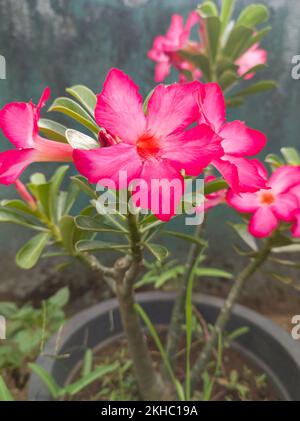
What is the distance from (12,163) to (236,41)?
587 millimetres

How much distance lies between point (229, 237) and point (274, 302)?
0.89 ft

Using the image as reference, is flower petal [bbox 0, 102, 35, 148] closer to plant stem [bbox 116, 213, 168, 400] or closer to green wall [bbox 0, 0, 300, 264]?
plant stem [bbox 116, 213, 168, 400]

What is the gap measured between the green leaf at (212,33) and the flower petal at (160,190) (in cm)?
52

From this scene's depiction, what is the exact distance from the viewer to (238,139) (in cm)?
44

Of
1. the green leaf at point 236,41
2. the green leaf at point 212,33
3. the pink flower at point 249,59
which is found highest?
the pink flower at point 249,59

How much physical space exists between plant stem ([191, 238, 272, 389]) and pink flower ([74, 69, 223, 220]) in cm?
40

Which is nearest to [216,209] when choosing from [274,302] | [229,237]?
[229,237]

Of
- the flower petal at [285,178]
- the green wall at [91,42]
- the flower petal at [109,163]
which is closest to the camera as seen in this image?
the flower petal at [109,163]

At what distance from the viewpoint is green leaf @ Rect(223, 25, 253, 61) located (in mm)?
766

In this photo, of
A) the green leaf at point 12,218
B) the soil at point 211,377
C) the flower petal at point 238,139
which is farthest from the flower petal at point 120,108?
the soil at point 211,377

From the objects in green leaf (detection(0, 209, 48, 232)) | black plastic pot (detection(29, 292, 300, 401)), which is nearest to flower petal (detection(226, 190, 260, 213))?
green leaf (detection(0, 209, 48, 232))

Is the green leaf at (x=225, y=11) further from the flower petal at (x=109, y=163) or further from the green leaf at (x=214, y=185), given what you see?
the flower petal at (x=109, y=163)

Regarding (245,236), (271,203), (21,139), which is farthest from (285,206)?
(21,139)

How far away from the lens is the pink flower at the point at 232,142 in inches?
14.6
